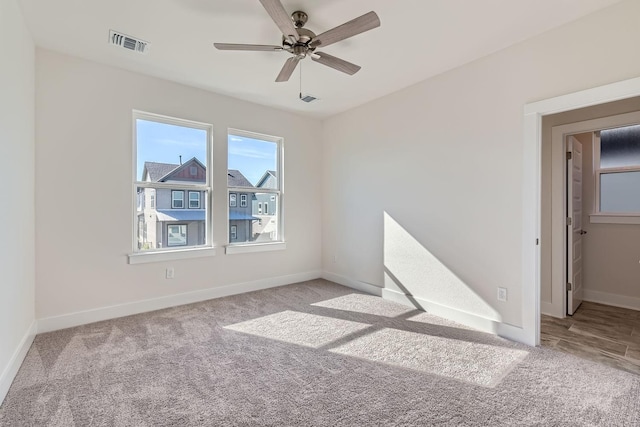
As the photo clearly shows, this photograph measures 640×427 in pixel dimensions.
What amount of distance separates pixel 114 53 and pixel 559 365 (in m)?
4.88

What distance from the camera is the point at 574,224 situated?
11.6 ft

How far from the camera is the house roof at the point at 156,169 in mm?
3553

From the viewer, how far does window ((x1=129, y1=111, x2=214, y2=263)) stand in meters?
3.50

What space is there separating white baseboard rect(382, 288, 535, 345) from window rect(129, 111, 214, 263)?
2.60 m

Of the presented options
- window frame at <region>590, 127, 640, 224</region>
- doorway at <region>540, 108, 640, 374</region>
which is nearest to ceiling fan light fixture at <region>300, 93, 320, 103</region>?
doorway at <region>540, 108, 640, 374</region>

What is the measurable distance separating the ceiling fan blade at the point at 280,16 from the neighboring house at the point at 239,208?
240 centimetres

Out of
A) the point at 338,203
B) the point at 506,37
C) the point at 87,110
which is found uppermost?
the point at 506,37

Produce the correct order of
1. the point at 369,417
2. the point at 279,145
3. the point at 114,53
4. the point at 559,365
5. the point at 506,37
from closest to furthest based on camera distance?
the point at 369,417, the point at 559,365, the point at 506,37, the point at 114,53, the point at 279,145

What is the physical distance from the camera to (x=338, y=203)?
4844 mm

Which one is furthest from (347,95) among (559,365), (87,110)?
(559,365)

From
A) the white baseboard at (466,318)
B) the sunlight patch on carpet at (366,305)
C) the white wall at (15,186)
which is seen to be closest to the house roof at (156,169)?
the white wall at (15,186)

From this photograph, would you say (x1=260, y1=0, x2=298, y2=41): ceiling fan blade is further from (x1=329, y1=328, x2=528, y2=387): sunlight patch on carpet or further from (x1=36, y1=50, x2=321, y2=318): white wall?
(x1=329, y1=328, x2=528, y2=387): sunlight patch on carpet

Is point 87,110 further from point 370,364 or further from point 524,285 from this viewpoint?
point 524,285

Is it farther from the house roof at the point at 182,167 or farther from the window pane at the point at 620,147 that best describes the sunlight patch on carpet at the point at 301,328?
the window pane at the point at 620,147
